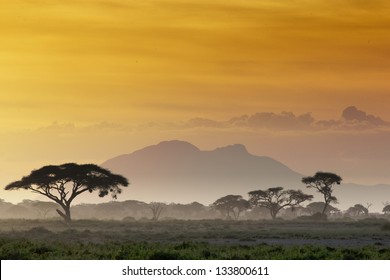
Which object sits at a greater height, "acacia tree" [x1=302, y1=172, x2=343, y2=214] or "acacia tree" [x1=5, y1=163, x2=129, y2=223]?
"acacia tree" [x1=302, y1=172, x2=343, y2=214]

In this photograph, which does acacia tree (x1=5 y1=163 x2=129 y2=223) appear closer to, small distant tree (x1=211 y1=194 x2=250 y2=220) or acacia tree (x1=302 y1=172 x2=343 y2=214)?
acacia tree (x1=302 y1=172 x2=343 y2=214)

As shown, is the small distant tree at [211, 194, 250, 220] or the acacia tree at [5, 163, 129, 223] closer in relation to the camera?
the acacia tree at [5, 163, 129, 223]

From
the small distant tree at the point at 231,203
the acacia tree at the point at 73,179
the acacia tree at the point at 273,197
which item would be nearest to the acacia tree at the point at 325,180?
the acacia tree at the point at 273,197

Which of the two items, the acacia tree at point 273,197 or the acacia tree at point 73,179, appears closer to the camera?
the acacia tree at point 73,179

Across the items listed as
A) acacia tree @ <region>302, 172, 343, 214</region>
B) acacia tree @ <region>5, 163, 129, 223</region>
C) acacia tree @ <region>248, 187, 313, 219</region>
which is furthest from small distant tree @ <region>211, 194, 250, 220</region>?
acacia tree @ <region>5, 163, 129, 223</region>

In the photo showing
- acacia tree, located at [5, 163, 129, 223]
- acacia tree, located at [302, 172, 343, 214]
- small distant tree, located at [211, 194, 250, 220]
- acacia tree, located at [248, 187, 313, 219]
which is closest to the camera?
acacia tree, located at [5, 163, 129, 223]

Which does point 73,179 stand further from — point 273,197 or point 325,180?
point 273,197

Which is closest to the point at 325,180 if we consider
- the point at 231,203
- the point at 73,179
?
the point at 231,203

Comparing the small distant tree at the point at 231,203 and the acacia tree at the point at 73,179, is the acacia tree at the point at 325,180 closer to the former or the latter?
the small distant tree at the point at 231,203

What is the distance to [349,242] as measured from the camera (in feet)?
195

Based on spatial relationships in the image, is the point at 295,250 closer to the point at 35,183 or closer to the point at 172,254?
the point at 172,254

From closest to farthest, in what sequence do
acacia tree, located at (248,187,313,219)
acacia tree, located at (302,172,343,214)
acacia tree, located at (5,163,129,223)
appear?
acacia tree, located at (5,163,129,223)
acacia tree, located at (302,172,343,214)
acacia tree, located at (248,187,313,219)
